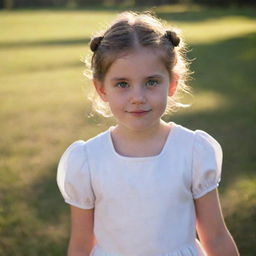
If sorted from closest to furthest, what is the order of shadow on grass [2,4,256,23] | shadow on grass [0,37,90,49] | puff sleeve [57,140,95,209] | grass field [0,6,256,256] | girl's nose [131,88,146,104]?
girl's nose [131,88,146,104] < puff sleeve [57,140,95,209] < grass field [0,6,256,256] < shadow on grass [0,37,90,49] < shadow on grass [2,4,256,23]

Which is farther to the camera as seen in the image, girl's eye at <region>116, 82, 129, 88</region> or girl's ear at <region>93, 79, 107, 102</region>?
girl's ear at <region>93, 79, 107, 102</region>

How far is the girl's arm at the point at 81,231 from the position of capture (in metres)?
2.07

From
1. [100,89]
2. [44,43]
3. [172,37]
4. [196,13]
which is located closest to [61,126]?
[100,89]

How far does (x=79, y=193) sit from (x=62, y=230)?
1.69 metres

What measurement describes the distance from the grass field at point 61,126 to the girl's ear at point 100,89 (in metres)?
1.53

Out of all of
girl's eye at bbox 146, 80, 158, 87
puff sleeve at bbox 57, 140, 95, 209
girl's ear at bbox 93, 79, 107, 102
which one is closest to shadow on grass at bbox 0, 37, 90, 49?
girl's ear at bbox 93, 79, 107, 102

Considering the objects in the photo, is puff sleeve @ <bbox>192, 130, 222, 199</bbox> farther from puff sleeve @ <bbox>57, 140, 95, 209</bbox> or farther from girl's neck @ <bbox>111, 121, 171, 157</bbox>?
puff sleeve @ <bbox>57, 140, 95, 209</bbox>

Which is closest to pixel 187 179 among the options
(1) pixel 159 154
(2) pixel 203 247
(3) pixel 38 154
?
(1) pixel 159 154

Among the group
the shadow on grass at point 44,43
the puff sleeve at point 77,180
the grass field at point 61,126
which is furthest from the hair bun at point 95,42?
the shadow on grass at point 44,43

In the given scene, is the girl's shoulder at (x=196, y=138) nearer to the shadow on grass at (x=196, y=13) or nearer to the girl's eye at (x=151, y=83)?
the girl's eye at (x=151, y=83)

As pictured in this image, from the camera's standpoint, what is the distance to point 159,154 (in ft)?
6.55

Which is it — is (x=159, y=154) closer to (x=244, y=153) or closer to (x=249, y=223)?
(x=249, y=223)

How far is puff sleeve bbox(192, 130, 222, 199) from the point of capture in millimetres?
1962

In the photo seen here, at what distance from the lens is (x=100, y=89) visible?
6.92 feet
